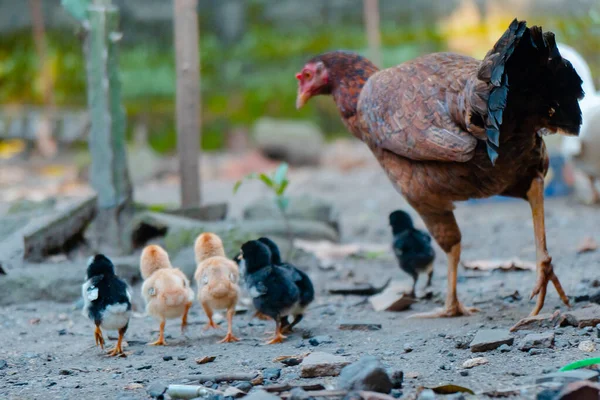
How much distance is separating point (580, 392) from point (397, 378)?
0.84 m

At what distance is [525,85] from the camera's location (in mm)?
4227

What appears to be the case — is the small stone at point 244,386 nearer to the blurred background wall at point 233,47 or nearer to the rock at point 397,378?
the rock at point 397,378

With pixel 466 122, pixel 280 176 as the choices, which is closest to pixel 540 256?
pixel 466 122

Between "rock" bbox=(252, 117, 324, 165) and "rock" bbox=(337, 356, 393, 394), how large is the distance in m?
11.8

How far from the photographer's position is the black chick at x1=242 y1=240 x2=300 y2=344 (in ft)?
15.8

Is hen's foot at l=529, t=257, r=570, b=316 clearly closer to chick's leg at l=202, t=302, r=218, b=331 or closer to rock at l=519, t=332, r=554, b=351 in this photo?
rock at l=519, t=332, r=554, b=351

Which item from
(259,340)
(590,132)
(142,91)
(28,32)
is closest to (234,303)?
(259,340)

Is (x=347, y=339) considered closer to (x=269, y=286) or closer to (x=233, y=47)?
(x=269, y=286)

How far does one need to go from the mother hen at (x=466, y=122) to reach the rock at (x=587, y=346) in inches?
32.4

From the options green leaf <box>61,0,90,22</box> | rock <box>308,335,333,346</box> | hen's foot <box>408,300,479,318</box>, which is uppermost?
green leaf <box>61,0,90,22</box>

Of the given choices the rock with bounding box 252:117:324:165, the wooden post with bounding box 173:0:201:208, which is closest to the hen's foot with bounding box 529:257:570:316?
the wooden post with bounding box 173:0:201:208

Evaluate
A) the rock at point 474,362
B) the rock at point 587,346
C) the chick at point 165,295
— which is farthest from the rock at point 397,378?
the chick at point 165,295

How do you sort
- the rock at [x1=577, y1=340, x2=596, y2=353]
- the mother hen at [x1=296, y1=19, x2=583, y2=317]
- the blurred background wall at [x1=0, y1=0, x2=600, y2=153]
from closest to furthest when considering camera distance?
the rock at [x1=577, y1=340, x2=596, y2=353] → the mother hen at [x1=296, y1=19, x2=583, y2=317] → the blurred background wall at [x1=0, y1=0, x2=600, y2=153]

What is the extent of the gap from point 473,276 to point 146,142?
10917 mm
